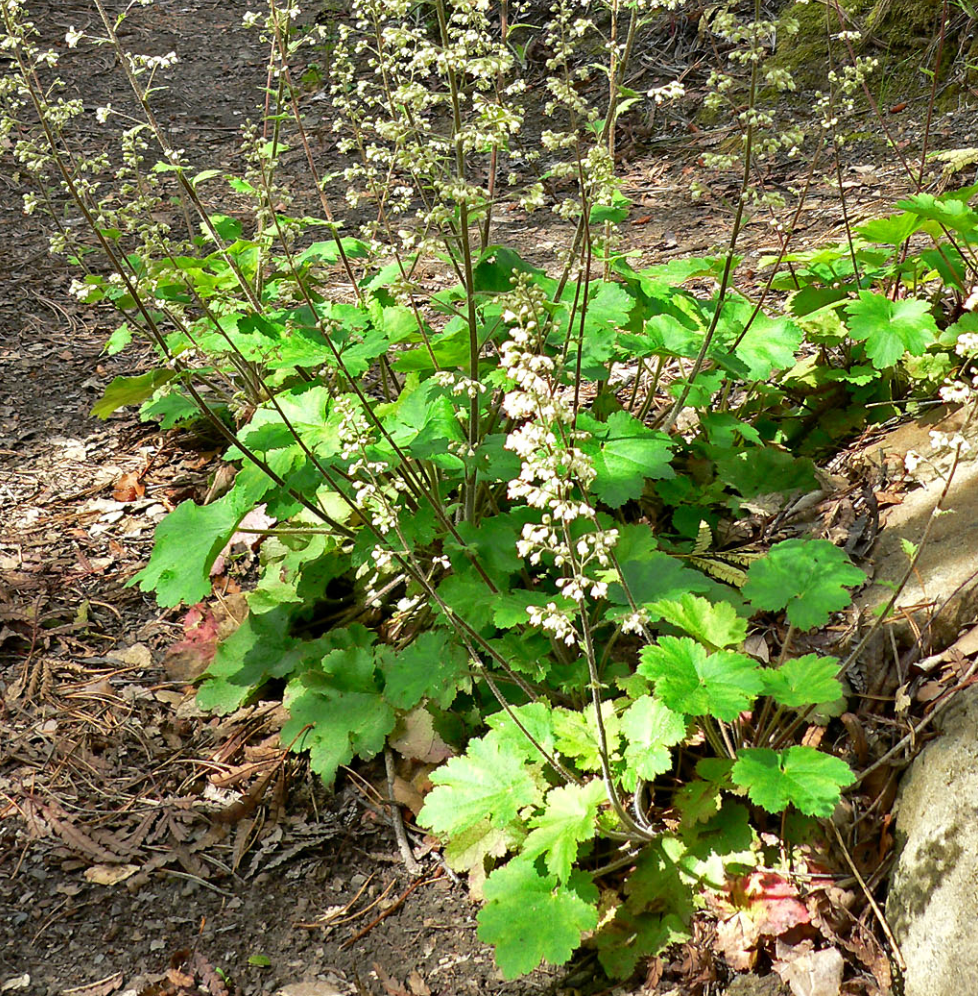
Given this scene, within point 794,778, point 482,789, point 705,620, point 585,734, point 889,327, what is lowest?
point 482,789

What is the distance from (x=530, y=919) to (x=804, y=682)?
2.67 feet

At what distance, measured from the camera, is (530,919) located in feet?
6.66

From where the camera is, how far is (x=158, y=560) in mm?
2725

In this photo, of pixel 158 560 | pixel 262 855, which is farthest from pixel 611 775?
pixel 158 560

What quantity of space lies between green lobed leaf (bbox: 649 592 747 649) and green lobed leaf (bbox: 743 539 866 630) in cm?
7

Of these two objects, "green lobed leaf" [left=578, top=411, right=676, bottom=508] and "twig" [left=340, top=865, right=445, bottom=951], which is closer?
"twig" [left=340, top=865, right=445, bottom=951]

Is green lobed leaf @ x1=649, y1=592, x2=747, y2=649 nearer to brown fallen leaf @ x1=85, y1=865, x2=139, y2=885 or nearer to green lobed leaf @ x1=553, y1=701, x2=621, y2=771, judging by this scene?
green lobed leaf @ x1=553, y1=701, x2=621, y2=771

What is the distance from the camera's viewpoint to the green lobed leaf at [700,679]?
A: 195 centimetres

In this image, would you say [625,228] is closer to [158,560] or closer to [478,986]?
→ [158,560]

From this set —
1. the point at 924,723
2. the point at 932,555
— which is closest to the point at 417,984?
the point at 924,723

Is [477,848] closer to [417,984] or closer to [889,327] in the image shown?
[417,984]

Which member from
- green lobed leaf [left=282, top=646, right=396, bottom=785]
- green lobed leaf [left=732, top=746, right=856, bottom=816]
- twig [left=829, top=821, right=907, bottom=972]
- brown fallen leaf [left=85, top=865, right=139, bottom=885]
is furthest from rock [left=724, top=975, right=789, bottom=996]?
brown fallen leaf [left=85, top=865, right=139, bottom=885]

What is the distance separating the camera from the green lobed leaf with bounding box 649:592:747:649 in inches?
87.8

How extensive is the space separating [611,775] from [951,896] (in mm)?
758
